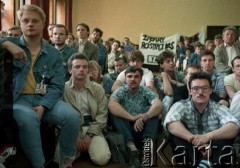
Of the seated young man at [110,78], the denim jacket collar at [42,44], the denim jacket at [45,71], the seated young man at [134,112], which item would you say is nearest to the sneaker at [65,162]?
the denim jacket at [45,71]

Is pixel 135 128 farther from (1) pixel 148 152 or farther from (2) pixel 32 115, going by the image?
(2) pixel 32 115

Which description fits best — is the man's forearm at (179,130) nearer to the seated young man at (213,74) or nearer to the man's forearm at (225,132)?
the man's forearm at (225,132)

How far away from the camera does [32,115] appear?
2.29m

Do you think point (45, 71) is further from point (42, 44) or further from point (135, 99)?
point (135, 99)

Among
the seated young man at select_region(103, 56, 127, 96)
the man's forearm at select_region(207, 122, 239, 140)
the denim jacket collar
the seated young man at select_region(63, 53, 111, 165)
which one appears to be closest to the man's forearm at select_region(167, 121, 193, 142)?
the man's forearm at select_region(207, 122, 239, 140)

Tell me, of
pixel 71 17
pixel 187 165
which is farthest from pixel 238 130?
pixel 71 17

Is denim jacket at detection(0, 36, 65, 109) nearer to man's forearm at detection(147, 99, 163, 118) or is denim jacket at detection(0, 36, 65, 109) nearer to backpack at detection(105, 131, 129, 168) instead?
backpack at detection(105, 131, 129, 168)

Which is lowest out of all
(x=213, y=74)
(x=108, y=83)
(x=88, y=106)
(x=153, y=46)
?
(x=88, y=106)

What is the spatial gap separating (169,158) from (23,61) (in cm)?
160

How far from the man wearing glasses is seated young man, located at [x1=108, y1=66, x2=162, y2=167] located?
17.6 inches

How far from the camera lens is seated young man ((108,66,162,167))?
10.3 ft

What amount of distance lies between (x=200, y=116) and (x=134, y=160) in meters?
0.65

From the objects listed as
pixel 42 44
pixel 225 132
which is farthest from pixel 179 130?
pixel 42 44

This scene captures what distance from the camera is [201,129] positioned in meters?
2.74
